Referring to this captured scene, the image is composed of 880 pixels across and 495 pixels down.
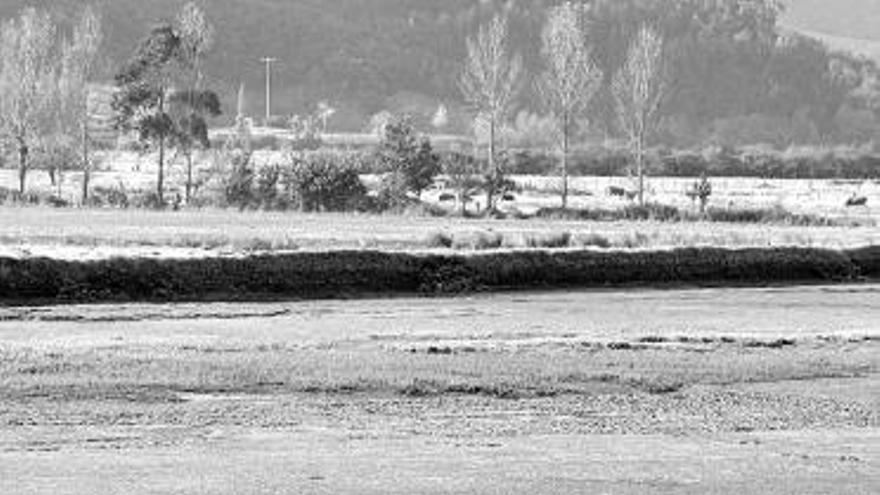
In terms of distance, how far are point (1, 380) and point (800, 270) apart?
27.6 m

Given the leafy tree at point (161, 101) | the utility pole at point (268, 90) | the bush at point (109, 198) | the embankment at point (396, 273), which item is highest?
the utility pole at point (268, 90)

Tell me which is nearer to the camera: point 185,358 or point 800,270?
point 185,358

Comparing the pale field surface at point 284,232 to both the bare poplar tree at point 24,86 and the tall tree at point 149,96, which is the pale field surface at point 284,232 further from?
the bare poplar tree at point 24,86

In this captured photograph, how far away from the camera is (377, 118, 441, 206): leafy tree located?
72.9m

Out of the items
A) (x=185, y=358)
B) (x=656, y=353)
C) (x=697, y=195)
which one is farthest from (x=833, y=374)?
(x=697, y=195)

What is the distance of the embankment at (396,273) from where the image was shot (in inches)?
1331

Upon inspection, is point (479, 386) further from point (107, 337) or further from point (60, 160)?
point (60, 160)

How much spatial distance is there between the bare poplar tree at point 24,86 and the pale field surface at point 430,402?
1994 inches

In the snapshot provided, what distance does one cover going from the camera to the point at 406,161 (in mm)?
73000

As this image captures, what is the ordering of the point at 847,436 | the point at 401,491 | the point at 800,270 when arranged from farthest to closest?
1. the point at 800,270
2. the point at 847,436
3. the point at 401,491

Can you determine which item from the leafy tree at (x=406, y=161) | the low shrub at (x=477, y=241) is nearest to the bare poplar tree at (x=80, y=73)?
the leafy tree at (x=406, y=161)

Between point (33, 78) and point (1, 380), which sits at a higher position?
point (33, 78)

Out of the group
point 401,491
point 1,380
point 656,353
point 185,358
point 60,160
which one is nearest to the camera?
point 401,491

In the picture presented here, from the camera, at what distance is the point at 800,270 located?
1711 inches
